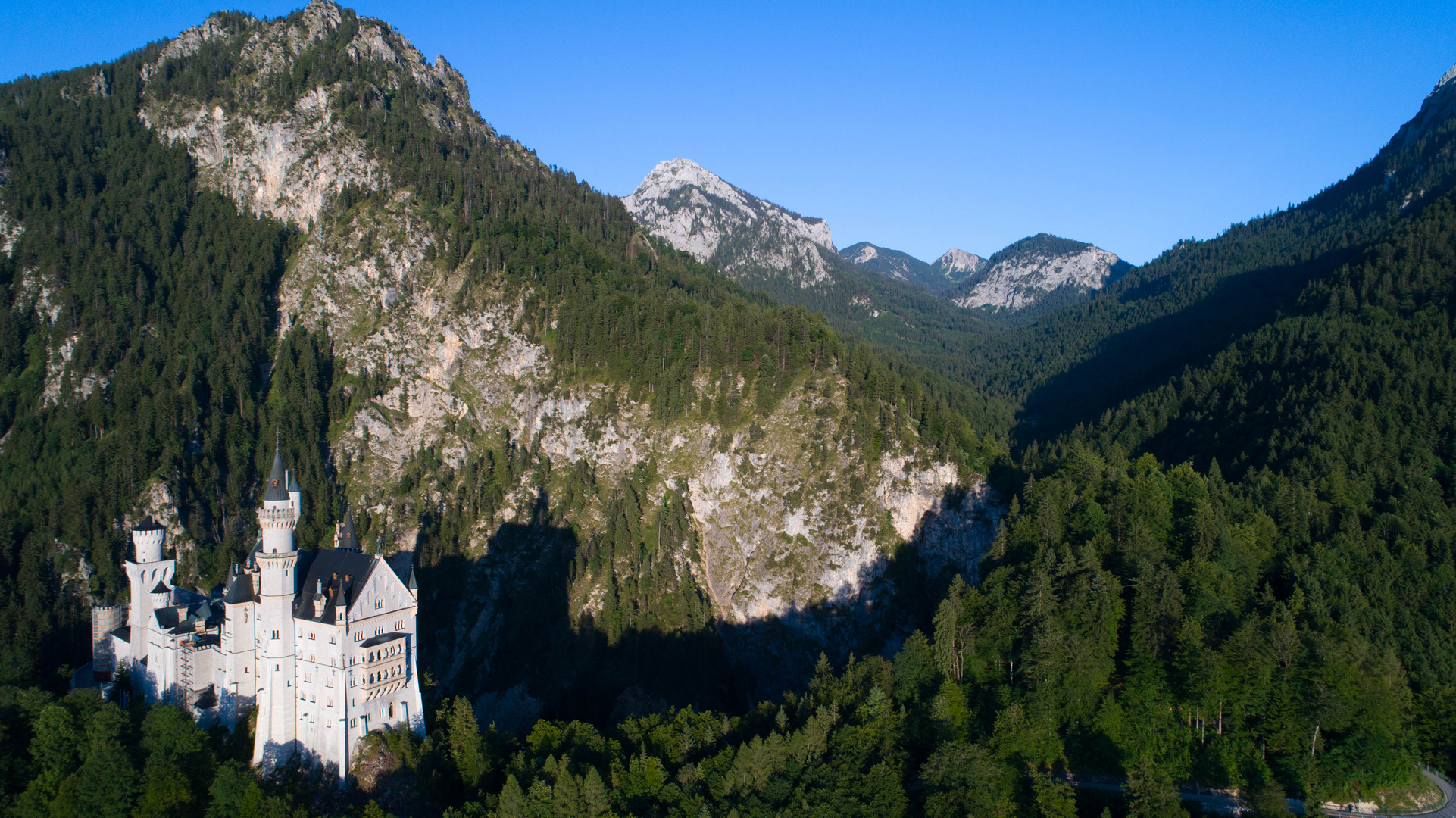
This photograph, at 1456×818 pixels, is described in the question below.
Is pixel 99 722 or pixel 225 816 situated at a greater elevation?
pixel 99 722

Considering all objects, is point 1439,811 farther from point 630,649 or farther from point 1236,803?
point 630,649

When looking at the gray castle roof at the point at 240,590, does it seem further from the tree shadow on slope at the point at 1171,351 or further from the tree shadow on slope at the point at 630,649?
the tree shadow on slope at the point at 1171,351

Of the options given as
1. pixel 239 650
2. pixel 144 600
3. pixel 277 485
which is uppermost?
pixel 277 485

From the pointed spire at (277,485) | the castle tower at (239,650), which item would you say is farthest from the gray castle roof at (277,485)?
the castle tower at (239,650)

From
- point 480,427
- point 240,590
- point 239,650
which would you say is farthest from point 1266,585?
point 480,427

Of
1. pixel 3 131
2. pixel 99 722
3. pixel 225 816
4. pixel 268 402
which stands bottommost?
pixel 225 816

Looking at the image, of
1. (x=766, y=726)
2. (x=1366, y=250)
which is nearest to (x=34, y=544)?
(x=766, y=726)

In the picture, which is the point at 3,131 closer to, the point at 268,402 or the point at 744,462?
the point at 268,402

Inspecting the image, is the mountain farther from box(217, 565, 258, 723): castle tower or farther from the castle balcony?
the castle balcony
